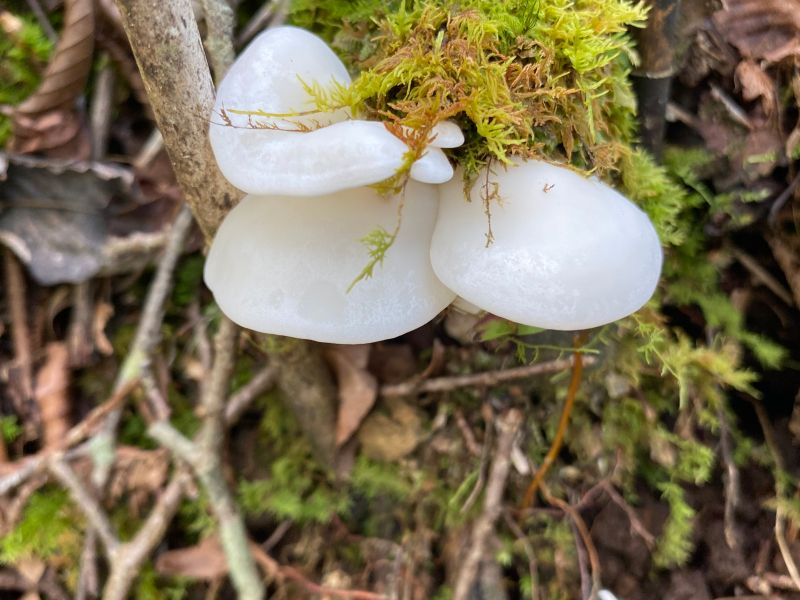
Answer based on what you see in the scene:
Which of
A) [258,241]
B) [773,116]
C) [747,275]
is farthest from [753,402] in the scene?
[258,241]

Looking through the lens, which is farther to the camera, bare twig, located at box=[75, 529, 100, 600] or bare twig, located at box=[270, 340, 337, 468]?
bare twig, located at box=[75, 529, 100, 600]

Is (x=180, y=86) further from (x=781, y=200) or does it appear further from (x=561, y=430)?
(x=781, y=200)

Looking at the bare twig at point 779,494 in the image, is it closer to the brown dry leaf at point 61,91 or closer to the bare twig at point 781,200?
the bare twig at point 781,200

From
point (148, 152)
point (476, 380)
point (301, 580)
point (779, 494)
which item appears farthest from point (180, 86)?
point (779, 494)

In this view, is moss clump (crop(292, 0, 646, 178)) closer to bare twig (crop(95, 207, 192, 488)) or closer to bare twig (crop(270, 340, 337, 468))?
bare twig (crop(270, 340, 337, 468))

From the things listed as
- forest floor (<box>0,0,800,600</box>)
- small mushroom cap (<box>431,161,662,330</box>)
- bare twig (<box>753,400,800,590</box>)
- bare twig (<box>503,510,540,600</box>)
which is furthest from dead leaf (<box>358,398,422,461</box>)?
bare twig (<box>753,400,800,590</box>)

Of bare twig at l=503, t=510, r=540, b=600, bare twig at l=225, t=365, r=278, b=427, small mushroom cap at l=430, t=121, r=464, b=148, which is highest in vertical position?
small mushroom cap at l=430, t=121, r=464, b=148
